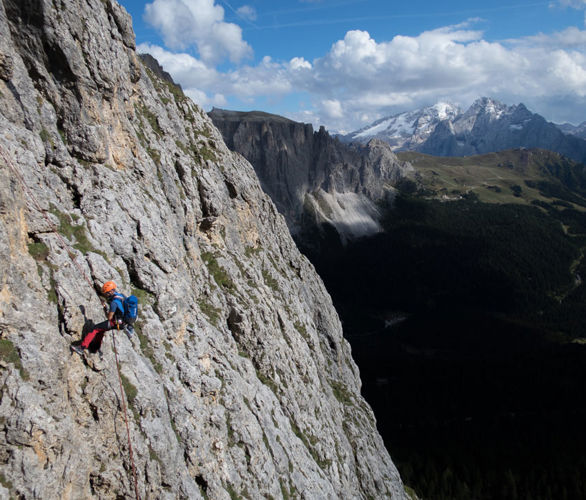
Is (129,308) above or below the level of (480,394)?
above

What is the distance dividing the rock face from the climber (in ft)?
1.84

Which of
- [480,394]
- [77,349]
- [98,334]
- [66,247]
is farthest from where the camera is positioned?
[480,394]

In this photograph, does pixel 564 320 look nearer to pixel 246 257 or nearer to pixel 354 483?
pixel 354 483

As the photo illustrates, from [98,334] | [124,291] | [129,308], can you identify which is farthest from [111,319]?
[124,291]

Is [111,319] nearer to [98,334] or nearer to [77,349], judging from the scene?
[98,334]

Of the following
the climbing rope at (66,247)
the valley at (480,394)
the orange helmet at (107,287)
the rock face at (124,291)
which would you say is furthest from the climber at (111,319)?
the valley at (480,394)

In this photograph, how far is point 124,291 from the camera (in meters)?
19.5

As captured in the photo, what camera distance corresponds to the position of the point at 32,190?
17.3 metres

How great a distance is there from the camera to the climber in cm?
1544

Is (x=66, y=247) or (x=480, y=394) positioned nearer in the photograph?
(x=66, y=247)

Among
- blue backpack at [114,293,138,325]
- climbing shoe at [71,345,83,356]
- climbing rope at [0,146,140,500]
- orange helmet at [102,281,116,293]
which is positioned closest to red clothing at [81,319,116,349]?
climbing shoe at [71,345,83,356]

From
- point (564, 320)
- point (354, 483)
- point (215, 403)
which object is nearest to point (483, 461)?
point (354, 483)

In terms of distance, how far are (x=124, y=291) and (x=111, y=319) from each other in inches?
147

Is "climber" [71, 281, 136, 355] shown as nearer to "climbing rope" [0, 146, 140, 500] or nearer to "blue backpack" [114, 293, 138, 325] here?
"blue backpack" [114, 293, 138, 325]
